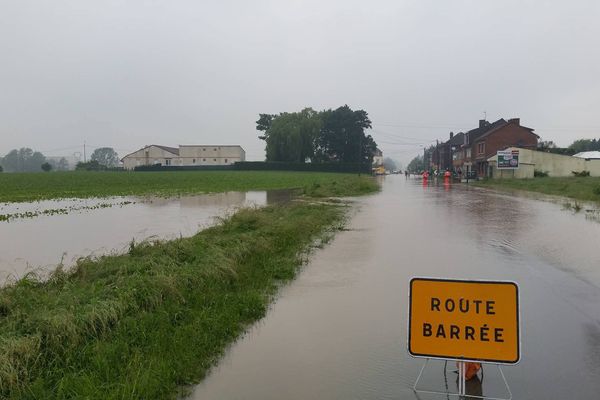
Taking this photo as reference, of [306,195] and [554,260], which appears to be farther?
[306,195]

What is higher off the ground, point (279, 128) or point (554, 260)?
point (279, 128)

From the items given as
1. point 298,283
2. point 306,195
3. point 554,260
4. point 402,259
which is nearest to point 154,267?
point 298,283

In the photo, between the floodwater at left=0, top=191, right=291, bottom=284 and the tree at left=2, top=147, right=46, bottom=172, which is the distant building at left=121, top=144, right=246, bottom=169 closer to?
the tree at left=2, top=147, right=46, bottom=172

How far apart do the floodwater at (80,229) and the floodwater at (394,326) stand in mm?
4383

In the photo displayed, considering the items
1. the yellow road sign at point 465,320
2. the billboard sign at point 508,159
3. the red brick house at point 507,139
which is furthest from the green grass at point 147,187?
the red brick house at point 507,139

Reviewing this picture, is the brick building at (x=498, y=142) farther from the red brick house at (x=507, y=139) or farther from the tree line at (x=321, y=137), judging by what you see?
the tree line at (x=321, y=137)

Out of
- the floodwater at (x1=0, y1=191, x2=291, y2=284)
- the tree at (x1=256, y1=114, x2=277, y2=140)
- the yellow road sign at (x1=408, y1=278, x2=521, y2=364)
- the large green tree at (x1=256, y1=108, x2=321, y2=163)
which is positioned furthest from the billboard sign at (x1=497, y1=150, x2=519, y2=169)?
the tree at (x1=256, y1=114, x2=277, y2=140)

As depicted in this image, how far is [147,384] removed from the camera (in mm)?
4039

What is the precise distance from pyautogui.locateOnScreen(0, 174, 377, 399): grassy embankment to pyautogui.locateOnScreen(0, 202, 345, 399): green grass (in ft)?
0.04

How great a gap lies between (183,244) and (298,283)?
8.08 feet

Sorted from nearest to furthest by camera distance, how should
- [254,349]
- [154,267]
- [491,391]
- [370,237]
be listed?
[491,391] → [254,349] → [154,267] → [370,237]

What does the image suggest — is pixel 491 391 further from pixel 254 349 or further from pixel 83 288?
pixel 83 288

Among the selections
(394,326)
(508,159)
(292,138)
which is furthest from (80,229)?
(292,138)

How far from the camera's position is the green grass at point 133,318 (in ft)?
13.5
